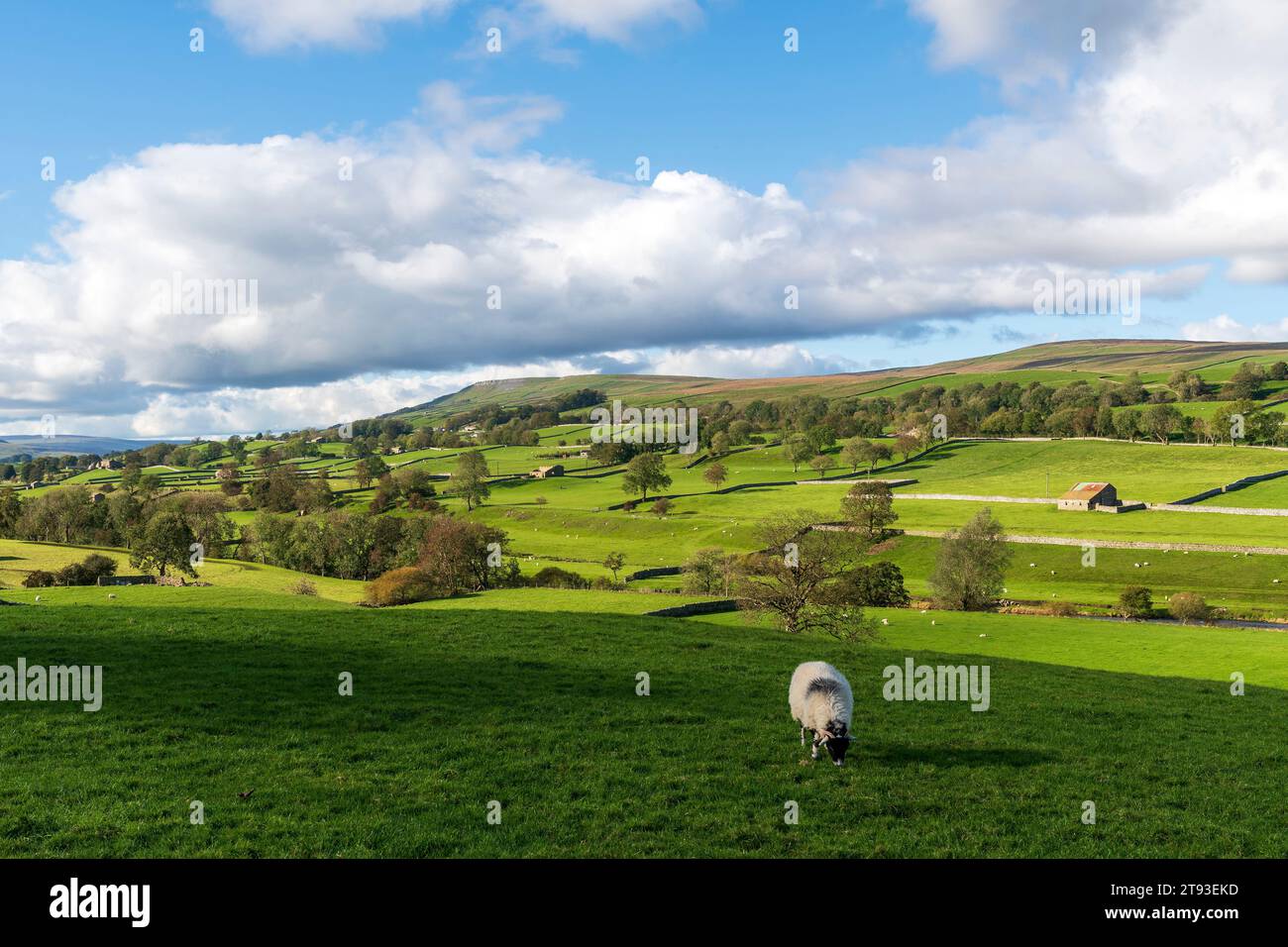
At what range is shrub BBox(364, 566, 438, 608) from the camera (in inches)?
2616

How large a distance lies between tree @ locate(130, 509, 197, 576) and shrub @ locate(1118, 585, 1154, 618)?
99.9 metres

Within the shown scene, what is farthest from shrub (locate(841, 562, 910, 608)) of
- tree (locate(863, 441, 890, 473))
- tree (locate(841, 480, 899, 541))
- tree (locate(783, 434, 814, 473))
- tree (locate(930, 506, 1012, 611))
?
tree (locate(783, 434, 814, 473))

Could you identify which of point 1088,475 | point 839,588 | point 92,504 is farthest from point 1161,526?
point 92,504

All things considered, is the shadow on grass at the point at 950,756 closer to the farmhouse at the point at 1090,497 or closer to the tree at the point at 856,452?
the farmhouse at the point at 1090,497

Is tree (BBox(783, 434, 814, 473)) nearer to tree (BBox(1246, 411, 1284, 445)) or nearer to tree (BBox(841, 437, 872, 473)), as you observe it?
tree (BBox(841, 437, 872, 473))

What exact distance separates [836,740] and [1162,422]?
20361cm

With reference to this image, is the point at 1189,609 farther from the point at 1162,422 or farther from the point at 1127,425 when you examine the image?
the point at 1127,425

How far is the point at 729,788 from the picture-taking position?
15.7 metres

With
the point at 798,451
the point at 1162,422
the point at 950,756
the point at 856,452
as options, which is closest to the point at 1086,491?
the point at 856,452

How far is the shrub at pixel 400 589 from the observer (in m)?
66.4

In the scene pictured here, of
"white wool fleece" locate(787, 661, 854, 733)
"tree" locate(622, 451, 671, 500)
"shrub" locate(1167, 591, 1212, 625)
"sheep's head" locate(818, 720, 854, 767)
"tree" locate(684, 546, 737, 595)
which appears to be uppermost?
"tree" locate(622, 451, 671, 500)

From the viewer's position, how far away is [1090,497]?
124562 mm
